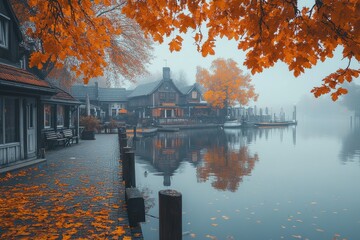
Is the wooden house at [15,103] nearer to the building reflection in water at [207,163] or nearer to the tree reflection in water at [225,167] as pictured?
the building reflection in water at [207,163]

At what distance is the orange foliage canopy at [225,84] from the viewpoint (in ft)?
176

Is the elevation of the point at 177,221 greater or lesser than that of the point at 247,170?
greater

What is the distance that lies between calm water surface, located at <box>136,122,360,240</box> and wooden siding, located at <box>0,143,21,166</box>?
17.4 ft

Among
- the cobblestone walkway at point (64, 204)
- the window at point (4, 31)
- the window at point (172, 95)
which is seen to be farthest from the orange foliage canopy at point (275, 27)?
the window at point (172, 95)

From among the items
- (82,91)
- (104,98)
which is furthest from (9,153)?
(82,91)

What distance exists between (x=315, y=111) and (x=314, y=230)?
197273 millimetres

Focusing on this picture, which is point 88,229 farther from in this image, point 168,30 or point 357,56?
point 357,56

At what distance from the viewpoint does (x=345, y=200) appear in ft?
35.5

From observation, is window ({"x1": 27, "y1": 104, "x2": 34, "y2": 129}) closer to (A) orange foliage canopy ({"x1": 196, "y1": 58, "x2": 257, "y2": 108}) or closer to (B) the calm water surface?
(B) the calm water surface

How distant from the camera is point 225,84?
53.4 m

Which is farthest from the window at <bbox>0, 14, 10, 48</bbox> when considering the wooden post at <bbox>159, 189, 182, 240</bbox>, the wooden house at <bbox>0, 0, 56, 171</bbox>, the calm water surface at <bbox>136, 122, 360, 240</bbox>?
the wooden post at <bbox>159, 189, 182, 240</bbox>

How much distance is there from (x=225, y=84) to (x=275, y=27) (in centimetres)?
4999

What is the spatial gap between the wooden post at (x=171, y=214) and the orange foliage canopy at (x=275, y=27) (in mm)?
2524

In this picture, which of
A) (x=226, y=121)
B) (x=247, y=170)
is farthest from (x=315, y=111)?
(x=247, y=170)
